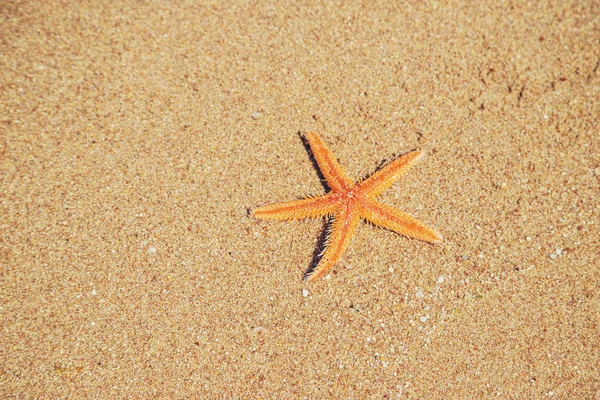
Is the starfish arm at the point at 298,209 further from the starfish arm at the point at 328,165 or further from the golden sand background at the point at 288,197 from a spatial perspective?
the golden sand background at the point at 288,197

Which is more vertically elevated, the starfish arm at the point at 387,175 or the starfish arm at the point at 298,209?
the starfish arm at the point at 387,175

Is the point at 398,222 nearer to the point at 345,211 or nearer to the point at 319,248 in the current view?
the point at 345,211

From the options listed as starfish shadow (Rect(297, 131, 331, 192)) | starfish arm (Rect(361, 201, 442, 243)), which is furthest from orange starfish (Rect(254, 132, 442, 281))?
starfish shadow (Rect(297, 131, 331, 192))

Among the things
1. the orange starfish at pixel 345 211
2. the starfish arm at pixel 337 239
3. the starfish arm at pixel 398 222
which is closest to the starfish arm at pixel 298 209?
the orange starfish at pixel 345 211

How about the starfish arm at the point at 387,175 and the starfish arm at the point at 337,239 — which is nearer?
the starfish arm at the point at 337,239

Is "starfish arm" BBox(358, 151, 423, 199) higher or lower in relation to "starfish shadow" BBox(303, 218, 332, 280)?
higher

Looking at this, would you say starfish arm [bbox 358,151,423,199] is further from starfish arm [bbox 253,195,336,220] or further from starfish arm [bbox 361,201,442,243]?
starfish arm [bbox 253,195,336,220]

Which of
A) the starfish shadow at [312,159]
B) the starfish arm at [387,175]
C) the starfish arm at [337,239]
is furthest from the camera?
the starfish shadow at [312,159]
